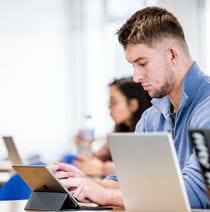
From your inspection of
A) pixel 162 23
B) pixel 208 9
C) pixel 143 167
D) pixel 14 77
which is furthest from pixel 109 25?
pixel 143 167

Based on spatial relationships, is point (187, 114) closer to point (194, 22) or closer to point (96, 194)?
point (96, 194)

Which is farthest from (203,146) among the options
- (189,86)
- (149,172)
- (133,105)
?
(133,105)

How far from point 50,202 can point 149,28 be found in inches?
28.2

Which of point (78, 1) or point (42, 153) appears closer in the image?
point (42, 153)

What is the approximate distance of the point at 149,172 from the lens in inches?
63.8

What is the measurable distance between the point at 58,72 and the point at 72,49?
368 mm

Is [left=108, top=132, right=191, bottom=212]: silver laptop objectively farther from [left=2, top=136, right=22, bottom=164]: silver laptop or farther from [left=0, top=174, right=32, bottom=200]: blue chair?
[left=2, top=136, right=22, bottom=164]: silver laptop

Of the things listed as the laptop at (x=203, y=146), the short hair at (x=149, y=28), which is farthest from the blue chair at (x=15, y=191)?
the laptop at (x=203, y=146)

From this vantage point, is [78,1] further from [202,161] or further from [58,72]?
[202,161]

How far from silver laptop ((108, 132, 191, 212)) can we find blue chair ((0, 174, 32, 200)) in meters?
1.36

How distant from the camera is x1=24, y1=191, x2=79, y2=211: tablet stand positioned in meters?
2.04

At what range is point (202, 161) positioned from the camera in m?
1.46

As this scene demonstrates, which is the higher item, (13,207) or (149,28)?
(149,28)

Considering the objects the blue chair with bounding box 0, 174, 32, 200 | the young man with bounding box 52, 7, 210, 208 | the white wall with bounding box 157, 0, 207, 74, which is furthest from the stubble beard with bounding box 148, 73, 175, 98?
the white wall with bounding box 157, 0, 207, 74
